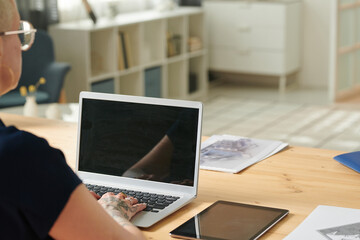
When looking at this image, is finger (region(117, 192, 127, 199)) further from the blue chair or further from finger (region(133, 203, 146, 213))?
the blue chair

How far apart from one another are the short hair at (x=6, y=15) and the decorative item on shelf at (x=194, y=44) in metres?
5.64

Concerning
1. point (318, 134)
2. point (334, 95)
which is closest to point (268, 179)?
point (318, 134)

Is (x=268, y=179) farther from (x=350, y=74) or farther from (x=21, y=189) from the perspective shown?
(x=350, y=74)

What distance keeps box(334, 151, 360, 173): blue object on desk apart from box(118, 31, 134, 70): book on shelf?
4.06 meters

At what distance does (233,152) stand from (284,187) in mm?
334

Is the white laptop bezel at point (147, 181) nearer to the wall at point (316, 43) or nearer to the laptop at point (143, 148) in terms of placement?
the laptop at point (143, 148)

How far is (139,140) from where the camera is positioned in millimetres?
1650

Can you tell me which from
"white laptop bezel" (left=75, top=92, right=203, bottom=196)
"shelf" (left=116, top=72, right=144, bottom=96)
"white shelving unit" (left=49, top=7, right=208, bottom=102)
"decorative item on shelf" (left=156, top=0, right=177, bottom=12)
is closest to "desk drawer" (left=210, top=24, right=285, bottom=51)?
"white shelving unit" (left=49, top=7, right=208, bottom=102)

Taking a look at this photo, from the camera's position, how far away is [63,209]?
1089 millimetres

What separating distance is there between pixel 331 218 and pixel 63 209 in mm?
653

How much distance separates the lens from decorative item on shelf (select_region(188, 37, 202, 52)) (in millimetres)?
6766

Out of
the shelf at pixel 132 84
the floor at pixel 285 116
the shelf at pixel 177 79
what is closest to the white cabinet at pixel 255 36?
the floor at pixel 285 116

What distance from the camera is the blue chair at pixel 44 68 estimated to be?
487 centimetres

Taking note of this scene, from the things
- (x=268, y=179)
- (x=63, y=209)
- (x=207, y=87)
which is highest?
(x=63, y=209)
